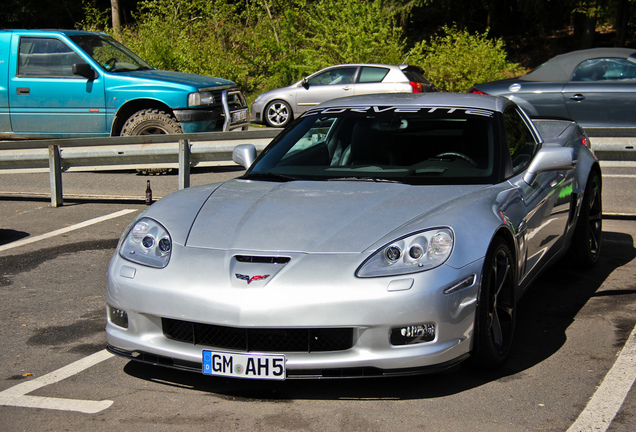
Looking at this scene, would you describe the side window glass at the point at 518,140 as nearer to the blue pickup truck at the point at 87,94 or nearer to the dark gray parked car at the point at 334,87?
the blue pickup truck at the point at 87,94

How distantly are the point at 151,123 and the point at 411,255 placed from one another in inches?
324

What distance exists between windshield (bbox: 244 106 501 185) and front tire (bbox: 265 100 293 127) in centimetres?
1450

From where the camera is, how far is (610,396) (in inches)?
146

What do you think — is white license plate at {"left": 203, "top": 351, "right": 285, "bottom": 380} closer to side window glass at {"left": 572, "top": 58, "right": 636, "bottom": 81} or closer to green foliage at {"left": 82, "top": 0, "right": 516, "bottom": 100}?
side window glass at {"left": 572, "top": 58, "right": 636, "bottom": 81}

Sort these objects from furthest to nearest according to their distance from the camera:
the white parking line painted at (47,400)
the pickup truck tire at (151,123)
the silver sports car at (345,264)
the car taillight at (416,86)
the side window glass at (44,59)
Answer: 1. the car taillight at (416,86)
2. the side window glass at (44,59)
3. the pickup truck tire at (151,123)
4. the white parking line painted at (47,400)
5. the silver sports car at (345,264)

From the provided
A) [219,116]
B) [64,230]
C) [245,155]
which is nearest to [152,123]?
[219,116]

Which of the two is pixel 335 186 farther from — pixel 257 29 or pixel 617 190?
pixel 257 29

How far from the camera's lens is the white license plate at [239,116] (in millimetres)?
12385

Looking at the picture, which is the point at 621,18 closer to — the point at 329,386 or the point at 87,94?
the point at 87,94

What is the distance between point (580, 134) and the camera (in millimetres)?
6582

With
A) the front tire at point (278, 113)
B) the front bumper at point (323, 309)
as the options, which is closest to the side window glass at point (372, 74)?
the front tire at point (278, 113)

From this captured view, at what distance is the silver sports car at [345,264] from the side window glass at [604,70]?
810 cm

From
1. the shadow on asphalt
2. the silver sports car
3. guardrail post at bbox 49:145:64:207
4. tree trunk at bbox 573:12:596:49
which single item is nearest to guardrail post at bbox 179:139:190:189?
guardrail post at bbox 49:145:64:207

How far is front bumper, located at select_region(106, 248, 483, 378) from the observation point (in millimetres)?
3479
